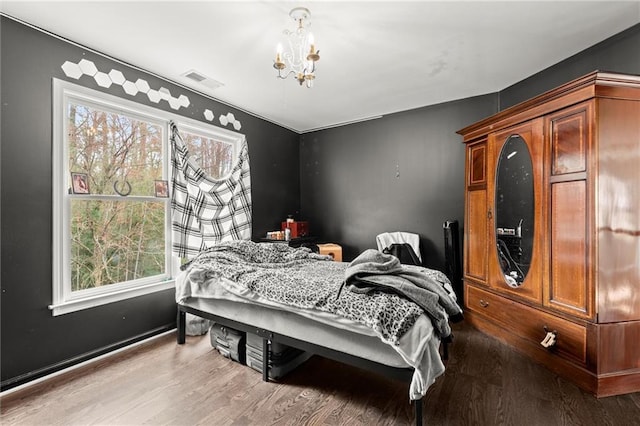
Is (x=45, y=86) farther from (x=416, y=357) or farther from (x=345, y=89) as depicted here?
(x=416, y=357)

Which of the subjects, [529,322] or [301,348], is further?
[529,322]

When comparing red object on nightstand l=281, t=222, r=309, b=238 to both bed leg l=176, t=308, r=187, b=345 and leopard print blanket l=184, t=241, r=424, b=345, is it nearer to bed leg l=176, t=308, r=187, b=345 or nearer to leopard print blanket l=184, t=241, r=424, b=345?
leopard print blanket l=184, t=241, r=424, b=345

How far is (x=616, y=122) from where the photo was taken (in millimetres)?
1981

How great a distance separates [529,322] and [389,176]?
2.35 m

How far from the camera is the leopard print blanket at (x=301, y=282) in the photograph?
1.58 meters

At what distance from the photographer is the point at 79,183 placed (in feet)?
7.86

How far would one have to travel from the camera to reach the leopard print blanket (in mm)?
1580

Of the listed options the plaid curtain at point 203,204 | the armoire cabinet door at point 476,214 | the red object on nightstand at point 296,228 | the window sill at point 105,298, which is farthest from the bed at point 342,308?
the red object on nightstand at point 296,228

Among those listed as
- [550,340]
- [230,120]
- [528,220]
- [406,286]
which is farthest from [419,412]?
[230,120]

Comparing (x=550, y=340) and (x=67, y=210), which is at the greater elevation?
(x=67, y=210)

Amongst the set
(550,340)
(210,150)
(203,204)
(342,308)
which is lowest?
(550,340)

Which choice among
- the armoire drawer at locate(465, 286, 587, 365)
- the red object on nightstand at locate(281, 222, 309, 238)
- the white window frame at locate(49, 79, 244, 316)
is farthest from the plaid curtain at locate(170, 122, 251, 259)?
the armoire drawer at locate(465, 286, 587, 365)

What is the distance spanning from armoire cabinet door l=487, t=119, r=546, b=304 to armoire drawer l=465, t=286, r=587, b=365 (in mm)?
119

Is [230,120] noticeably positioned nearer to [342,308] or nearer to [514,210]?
[342,308]
